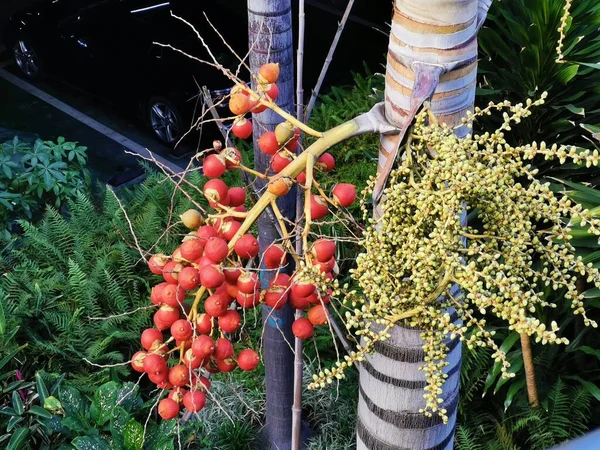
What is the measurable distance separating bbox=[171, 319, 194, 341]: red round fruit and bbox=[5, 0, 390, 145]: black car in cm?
479

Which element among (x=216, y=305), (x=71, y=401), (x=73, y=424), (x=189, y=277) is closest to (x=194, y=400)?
(x=216, y=305)

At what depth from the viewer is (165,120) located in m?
7.18

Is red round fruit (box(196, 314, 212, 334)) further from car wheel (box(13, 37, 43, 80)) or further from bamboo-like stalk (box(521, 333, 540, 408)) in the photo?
car wheel (box(13, 37, 43, 80))

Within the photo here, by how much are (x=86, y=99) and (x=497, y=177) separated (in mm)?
7618

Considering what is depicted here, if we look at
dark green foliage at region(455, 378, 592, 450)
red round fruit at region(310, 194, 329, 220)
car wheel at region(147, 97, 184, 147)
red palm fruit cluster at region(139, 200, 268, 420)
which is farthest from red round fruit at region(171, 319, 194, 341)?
car wheel at region(147, 97, 184, 147)

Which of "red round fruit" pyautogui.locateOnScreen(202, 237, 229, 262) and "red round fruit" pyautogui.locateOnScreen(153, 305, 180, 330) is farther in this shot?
"red round fruit" pyautogui.locateOnScreen(153, 305, 180, 330)

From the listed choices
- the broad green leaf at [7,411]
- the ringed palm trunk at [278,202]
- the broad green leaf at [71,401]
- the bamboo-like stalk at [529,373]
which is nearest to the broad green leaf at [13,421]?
the broad green leaf at [7,411]

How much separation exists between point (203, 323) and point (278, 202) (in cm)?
79

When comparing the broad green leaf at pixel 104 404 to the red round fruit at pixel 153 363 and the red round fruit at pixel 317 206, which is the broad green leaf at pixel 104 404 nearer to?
the red round fruit at pixel 153 363

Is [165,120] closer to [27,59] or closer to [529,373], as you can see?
[27,59]

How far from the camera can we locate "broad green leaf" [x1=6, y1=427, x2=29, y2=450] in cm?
301

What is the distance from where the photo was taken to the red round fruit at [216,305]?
1814mm

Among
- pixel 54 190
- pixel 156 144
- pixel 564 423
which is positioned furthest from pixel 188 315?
pixel 156 144

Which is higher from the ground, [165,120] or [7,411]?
[7,411]
